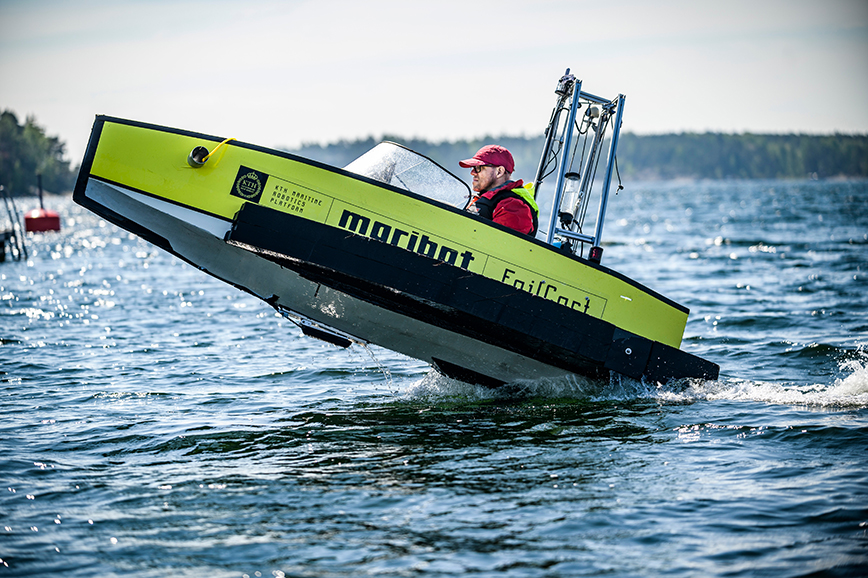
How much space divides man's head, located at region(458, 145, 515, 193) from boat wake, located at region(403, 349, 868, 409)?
1957mm

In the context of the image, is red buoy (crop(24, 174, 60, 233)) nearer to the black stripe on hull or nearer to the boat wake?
the boat wake

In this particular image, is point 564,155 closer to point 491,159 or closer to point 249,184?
point 491,159

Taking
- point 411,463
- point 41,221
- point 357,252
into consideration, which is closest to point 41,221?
point 41,221

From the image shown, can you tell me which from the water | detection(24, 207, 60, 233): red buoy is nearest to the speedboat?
the water

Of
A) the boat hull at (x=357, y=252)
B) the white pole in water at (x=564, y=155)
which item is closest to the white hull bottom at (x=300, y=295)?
the boat hull at (x=357, y=252)

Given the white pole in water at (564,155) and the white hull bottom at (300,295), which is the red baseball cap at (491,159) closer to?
the white pole in water at (564,155)

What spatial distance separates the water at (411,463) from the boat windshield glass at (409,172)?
6.63 ft

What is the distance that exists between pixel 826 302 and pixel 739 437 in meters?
8.48

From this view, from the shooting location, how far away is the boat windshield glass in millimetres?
6844

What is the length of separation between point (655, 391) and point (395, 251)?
2907 millimetres

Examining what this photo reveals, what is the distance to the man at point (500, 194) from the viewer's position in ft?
22.4

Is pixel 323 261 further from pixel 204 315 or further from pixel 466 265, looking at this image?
pixel 204 315

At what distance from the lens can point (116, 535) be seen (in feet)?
15.4

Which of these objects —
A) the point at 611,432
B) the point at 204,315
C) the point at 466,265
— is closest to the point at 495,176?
the point at 466,265
